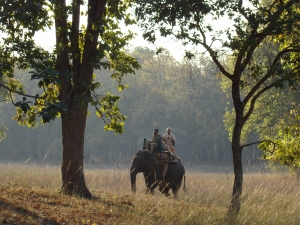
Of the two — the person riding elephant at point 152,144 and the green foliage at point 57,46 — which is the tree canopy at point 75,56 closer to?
the green foliage at point 57,46

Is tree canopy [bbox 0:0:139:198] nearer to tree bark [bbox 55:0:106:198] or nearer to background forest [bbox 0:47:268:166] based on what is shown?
tree bark [bbox 55:0:106:198]

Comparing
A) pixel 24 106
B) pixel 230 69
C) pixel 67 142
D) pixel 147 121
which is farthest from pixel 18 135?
pixel 24 106

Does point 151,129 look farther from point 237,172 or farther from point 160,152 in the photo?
point 237,172

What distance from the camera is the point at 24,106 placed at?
9.48 meters

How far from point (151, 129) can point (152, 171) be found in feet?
163

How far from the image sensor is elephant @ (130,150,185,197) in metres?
22.5

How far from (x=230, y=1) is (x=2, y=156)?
220ft

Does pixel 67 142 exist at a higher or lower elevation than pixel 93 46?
lower

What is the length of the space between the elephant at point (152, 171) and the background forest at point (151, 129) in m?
40.6

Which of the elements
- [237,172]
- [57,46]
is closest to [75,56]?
[57,46]

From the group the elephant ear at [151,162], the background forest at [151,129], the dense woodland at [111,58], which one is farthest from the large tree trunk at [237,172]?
the background forest at [151,129]

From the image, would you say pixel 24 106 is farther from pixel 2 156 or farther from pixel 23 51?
pixel 2 156

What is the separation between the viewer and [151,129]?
73.0 meters

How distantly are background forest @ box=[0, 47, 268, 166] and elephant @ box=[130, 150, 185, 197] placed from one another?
1597 inches
